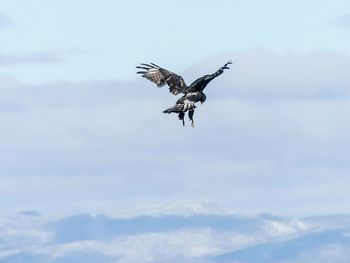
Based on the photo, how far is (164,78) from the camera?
40594 mm

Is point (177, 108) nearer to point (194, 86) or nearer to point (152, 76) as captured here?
point (194, 86)

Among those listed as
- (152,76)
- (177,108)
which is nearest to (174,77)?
(152,76)

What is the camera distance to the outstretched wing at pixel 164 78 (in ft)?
130

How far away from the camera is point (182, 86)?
3962cm

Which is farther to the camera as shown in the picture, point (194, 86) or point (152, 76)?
point (152, 76)

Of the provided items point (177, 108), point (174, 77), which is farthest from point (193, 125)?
point (174, 77)

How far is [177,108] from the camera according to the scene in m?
37.1

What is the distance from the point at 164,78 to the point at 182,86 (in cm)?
109

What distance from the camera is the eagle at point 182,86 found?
37.1 meters

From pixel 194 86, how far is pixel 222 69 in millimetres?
783

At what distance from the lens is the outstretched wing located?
39500 millimetres

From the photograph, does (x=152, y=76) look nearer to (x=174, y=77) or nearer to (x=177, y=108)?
(x=174, y=77)

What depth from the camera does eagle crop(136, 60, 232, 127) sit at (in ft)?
122

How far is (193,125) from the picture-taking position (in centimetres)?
3691
